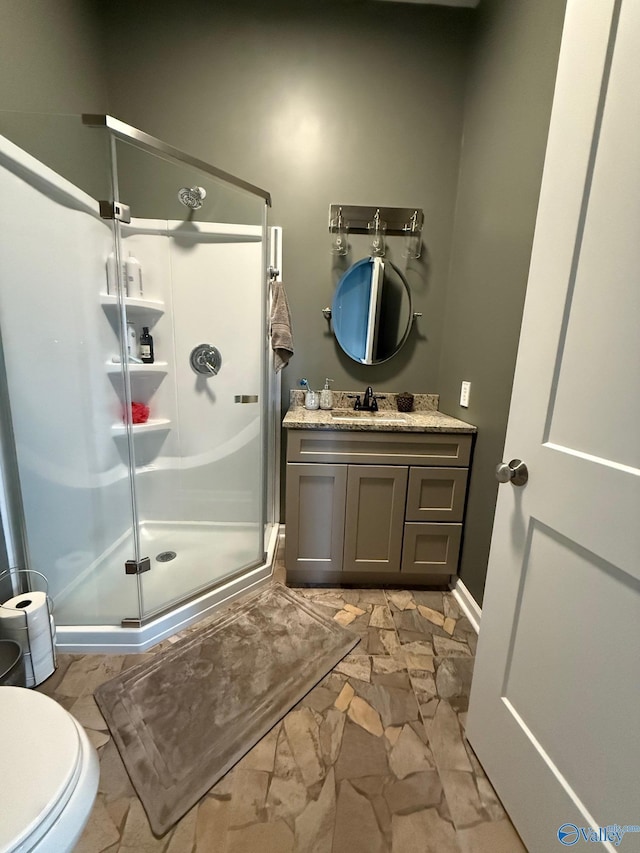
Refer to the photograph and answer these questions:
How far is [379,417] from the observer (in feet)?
6.37

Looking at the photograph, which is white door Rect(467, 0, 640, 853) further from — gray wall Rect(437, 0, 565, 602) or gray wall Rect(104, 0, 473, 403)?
gray wall Rect(104, 0, 473, 403)

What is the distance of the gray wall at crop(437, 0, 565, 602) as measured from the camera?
1284 millimetres

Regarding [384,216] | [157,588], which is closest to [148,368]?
[157,588]

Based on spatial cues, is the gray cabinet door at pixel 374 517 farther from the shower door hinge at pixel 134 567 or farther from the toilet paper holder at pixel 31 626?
the toilet paper holder at pixel 31 626

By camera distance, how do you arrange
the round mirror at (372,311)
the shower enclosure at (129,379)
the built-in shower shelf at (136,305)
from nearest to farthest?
the shower enclosure at (129,379), the built-in shower shelf at (136,305), the round mirror at (372,311)

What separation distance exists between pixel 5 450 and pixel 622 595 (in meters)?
1.82

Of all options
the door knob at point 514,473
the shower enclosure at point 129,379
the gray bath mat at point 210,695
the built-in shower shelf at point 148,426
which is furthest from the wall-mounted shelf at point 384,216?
the gray bath mat at point 210,695

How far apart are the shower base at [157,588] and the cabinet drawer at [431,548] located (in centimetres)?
77

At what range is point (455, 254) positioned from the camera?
195 cm

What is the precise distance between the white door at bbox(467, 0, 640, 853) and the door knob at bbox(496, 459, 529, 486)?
18 mm

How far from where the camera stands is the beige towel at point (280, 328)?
1.81 metres

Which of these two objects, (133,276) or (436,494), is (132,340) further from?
(436,494)

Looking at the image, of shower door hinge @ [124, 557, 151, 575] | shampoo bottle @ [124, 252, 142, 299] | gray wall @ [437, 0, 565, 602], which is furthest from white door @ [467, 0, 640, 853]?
shampoo bottle @ [124, 252, 142, 299]

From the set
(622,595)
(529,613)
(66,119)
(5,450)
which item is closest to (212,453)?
(5,450)
